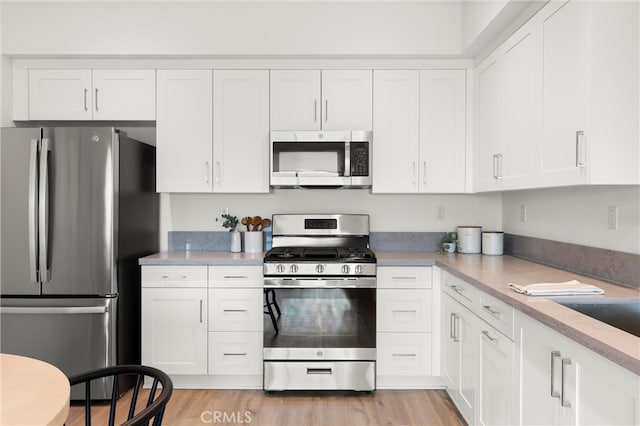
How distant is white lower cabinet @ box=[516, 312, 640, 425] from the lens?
3.75 feet

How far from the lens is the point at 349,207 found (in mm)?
3562

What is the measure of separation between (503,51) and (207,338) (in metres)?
2.57

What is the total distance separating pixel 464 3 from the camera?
306 centimetres

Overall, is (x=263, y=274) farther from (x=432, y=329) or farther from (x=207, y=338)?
(x=432, y=329)

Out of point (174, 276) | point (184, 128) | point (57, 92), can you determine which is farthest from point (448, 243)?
point (57, 92)

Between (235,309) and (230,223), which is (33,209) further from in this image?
(235,309)

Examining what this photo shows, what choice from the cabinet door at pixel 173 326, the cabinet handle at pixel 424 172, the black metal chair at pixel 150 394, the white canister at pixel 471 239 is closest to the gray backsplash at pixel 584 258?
the white canister at pixel 471 239

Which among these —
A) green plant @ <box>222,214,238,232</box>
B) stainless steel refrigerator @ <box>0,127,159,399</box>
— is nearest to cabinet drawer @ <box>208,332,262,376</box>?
stainless steel refrigerator @ <box>0,127,159,399</box>

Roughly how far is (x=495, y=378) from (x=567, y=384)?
2.03 ft

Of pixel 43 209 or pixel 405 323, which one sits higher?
pixel 43 209

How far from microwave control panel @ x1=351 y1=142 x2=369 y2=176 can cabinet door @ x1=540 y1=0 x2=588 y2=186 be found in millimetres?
1200

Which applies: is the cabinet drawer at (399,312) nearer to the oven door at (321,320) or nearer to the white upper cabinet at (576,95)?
the oven door at (321,320)

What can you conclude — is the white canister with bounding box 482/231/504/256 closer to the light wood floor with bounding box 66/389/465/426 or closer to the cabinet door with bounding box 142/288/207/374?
the light wood floor with bounding box 66/389/465/426

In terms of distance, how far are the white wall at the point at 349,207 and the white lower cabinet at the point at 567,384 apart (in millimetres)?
1865
